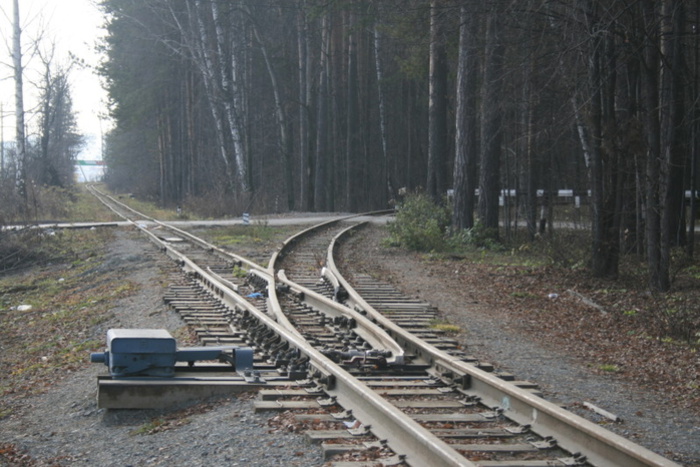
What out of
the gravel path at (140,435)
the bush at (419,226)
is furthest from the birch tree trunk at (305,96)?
the gravel path at (140,435)

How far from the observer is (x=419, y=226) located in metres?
19.8

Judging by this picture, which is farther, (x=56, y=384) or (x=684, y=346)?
(x=684, y=346)

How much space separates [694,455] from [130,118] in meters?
52.6

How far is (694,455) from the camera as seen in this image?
497 centimetres

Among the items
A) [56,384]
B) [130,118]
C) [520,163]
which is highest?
[130,118]

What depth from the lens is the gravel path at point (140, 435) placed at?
4957 millimetres

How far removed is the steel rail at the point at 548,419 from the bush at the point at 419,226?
11.8 metres

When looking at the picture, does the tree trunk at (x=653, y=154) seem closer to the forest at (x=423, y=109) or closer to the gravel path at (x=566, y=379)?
the forest at (x=423, y=109)

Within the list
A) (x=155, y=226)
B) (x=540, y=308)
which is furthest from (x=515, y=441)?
(x=155, y=226)

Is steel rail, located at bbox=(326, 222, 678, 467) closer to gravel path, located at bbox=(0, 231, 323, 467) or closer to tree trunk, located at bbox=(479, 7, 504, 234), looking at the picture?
gravel path, located at bbox=(0, 231, 323, 467)

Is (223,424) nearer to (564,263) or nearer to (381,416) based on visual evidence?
(381,416)

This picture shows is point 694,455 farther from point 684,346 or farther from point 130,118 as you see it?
point 130,118

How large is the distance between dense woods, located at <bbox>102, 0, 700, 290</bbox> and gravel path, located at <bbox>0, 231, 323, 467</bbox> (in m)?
7.38

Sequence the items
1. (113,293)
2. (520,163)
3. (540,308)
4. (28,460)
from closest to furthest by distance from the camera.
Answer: (28,460)
(540,308)
(113,293)
(520,163)
